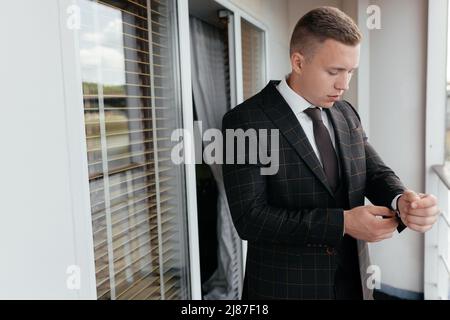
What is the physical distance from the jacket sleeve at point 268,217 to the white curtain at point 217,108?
135 cm

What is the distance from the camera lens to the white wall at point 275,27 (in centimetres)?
291

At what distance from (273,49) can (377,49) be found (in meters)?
0.87

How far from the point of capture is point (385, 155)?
287 cm

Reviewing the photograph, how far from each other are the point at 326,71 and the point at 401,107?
1.83 metres

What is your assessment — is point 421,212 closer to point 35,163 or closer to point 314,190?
point 314,190

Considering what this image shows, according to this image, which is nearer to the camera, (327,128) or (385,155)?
(327,128)

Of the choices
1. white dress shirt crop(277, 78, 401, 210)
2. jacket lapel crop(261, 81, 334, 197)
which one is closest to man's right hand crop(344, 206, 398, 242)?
jacket lapel crop(261, 81, 334, 197)

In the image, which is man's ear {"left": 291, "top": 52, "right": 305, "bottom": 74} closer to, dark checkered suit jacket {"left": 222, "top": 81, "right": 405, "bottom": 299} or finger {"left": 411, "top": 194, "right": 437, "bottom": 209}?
dark checkered suit jacket {"left": 222, "top": 81, "right": 405, "bottom": 299}

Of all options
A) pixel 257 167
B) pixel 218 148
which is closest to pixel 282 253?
pixel 257 167

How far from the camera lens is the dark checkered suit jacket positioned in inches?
42.8

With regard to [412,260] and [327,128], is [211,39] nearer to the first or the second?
[327,128]

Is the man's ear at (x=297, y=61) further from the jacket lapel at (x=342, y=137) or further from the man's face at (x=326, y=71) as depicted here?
the jacket lapel at (x=342, y=137)

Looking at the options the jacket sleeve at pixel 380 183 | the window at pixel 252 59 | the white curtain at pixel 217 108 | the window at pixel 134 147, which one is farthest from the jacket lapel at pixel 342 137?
the window at pixel 252 59

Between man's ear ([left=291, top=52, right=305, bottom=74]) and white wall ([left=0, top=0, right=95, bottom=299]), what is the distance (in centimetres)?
63
